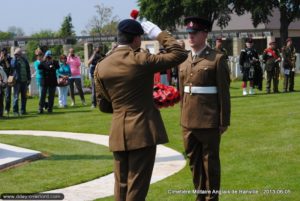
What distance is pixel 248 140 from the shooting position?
11.4 meters

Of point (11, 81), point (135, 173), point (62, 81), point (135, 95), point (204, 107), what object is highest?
point (135, 95)

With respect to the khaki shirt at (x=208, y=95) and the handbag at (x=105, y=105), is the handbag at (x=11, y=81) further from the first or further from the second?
the handbag at (x=105, y=105)

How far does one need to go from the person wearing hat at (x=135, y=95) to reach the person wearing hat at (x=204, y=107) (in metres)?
1.20

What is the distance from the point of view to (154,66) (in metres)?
5.30

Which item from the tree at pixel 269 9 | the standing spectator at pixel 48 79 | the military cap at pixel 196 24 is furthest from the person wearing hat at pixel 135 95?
the tree at pixel 269 9

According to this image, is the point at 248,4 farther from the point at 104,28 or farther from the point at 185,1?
the point at 104,28

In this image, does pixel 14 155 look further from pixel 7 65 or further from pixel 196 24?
pixel 7 65

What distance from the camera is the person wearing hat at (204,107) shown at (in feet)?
21.6

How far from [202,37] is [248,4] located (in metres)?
47.5

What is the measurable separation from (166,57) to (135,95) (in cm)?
43

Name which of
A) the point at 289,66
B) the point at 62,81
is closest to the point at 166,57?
the point at 62,81

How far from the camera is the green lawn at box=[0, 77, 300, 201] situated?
772 cm

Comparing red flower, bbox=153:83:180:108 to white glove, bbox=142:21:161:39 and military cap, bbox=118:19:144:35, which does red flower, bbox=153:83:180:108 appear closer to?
white glove, bbox=142:21:161:39

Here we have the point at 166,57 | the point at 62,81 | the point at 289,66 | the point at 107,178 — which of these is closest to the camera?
the point at 166,57
